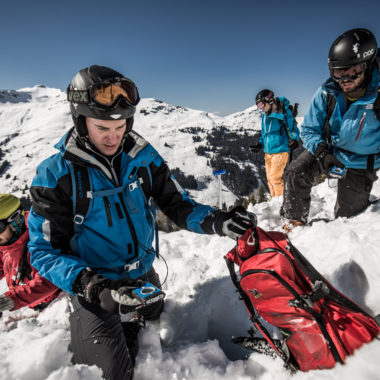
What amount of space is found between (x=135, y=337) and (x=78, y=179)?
70.7 inches

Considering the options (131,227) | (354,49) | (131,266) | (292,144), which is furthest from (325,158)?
(292,144)

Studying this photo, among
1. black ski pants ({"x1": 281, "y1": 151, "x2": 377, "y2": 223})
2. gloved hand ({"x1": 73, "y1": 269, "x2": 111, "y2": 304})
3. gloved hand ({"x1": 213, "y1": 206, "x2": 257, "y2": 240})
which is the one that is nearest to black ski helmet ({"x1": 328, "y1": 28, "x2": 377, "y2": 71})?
black ski pants ({"x1": 281, "y1": 151, "x2": 377, "y2": 223})

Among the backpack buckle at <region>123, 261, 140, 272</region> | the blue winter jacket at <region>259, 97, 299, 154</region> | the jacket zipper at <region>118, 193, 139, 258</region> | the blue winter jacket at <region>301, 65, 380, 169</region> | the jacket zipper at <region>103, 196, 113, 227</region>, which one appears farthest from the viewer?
the blue winter jacket at <region>259, 97, 299, 154</region>

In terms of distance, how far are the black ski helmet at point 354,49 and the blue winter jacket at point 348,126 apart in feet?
0.90

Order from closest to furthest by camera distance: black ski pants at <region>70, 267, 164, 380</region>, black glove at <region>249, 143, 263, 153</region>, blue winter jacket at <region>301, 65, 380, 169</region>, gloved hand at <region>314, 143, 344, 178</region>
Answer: black ski pants at <region>70, 267, 164, 380</region> → blue winter jacket at <region>301, 65, 380, 169</region> → gloved hand at <region>314, 143, 344, 178</region> → black glove at <region>249, 143, 263, 153</region>

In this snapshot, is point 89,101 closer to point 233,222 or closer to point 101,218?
point 101,218

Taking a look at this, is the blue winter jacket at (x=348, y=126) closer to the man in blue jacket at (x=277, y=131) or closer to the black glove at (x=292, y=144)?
the black glove at (x=292, y=144)

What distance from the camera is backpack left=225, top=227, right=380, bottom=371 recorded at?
1.76 meters

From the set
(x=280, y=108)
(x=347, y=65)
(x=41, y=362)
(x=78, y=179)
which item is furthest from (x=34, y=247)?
(x=280, y=108)

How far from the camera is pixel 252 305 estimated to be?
2361 mm

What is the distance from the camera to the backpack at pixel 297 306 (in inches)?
69.4

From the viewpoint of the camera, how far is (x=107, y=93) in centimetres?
257

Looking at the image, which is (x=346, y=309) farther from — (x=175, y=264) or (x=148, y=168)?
(x=175, y=264)

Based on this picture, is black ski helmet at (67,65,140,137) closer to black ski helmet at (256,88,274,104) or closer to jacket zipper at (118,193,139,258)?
jacket zipper at (118,193,139,258)
